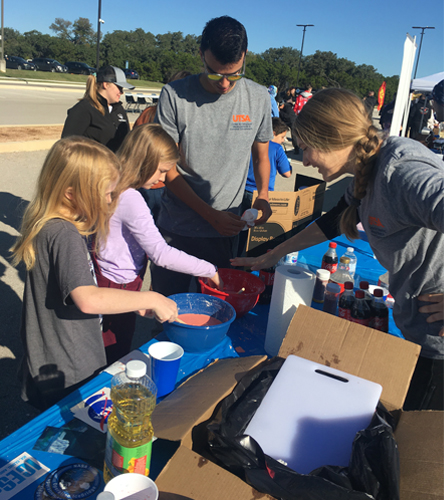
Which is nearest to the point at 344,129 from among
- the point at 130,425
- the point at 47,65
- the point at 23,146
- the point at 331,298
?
the point at 331,298

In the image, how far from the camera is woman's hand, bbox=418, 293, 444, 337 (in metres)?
1.30

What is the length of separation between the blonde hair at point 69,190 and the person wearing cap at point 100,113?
293 centimetres

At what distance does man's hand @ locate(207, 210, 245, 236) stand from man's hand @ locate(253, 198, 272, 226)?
20cm

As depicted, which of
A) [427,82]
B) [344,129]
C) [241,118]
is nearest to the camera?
[344,129]

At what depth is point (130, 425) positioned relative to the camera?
0.93 meters

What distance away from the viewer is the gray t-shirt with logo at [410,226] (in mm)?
1132

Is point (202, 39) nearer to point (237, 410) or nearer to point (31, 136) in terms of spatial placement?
point (237, 410)

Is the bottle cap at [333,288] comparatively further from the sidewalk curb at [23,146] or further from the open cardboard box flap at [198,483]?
the sidewalk curb at [23,146]

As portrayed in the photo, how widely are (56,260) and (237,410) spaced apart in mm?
792

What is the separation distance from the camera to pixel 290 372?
4.09 ft

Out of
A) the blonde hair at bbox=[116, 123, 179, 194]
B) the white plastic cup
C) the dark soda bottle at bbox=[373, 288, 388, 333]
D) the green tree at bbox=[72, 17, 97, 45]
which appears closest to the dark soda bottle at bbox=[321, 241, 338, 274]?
the dark soda bottle at bbox=[373, 288, 388, 333]

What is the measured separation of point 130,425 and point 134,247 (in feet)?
3.60

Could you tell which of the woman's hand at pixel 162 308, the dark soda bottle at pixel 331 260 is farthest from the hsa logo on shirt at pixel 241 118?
the woman's hand at pixel 162 308

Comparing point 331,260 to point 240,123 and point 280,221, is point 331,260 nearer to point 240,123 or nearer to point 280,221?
point 280,221
